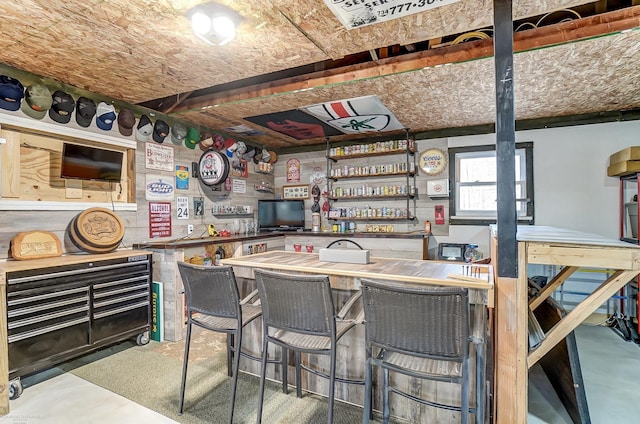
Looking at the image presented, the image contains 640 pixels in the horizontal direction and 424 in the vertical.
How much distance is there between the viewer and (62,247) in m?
3.23

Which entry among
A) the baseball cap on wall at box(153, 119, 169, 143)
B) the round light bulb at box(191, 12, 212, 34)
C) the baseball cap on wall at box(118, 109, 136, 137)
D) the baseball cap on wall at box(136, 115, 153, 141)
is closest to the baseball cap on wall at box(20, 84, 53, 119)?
the baseball cap on wall at box(118, 109, 136, 137)

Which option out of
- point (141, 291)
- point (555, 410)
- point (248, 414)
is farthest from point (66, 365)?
point (555, 410)

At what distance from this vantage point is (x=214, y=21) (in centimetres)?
215

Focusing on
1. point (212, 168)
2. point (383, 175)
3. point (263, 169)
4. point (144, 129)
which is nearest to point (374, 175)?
point (383, 175)

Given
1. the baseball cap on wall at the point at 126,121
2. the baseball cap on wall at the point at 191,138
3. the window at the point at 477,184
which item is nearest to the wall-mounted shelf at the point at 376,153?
the window at the point at 477,184

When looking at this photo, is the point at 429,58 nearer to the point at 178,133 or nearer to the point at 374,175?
the point at 374,175

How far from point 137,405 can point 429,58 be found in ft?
11.6

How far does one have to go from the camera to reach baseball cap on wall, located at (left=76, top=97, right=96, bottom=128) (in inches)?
134

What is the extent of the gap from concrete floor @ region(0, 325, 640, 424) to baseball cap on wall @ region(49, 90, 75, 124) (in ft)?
7.79

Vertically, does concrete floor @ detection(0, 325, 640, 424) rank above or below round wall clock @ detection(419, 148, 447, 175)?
below

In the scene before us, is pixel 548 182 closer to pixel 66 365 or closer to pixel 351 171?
pixel 351 171

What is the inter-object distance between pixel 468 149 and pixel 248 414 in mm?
4584

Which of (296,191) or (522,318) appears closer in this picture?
(522,318)

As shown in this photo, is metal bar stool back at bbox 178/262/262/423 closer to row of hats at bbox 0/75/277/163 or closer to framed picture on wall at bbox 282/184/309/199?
row of hats at bbox 0/75/277/163
